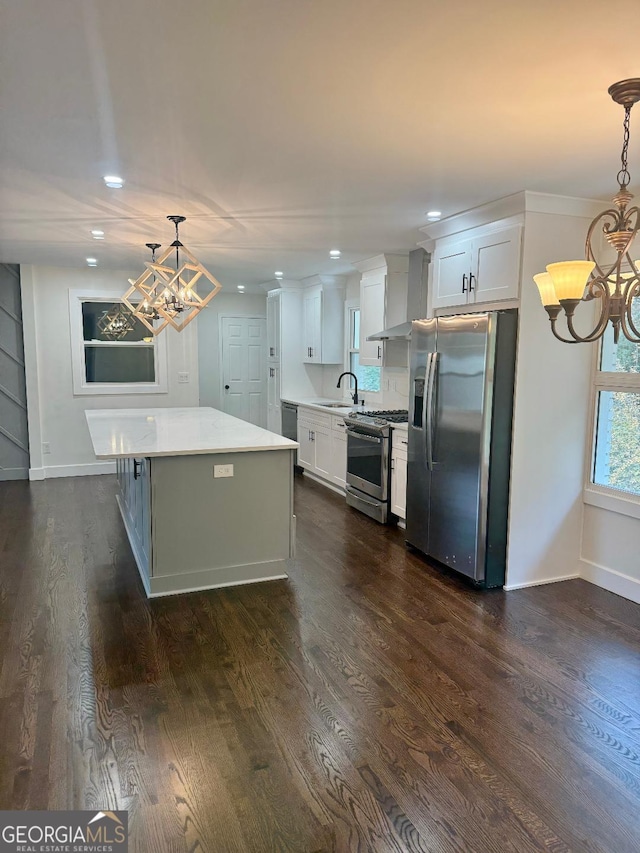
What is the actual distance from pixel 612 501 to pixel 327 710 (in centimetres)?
235

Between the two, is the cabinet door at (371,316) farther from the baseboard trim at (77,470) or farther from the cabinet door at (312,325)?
the baseboard trim at (77,470)

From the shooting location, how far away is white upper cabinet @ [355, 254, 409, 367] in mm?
5289

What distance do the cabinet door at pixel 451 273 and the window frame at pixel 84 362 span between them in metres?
4.02

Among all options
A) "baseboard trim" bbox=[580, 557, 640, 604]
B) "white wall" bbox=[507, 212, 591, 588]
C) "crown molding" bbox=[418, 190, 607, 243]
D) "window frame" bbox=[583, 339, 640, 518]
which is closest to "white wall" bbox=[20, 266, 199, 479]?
"crown molding" bbox=[418, 190, 607, 243]

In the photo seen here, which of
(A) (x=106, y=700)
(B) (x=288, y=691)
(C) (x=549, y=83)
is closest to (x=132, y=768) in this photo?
(A) (x=106, y=700)

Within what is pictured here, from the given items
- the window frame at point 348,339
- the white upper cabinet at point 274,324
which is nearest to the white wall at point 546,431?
the window frame at point 348,339

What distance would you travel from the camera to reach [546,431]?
361 centimetres

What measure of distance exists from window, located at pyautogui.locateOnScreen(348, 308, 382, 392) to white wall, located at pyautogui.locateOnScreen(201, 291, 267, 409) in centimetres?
278

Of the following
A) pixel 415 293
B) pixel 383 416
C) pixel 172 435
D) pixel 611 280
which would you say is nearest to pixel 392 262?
pixel 415 293

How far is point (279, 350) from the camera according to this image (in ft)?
24.2

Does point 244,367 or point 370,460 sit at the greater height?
point 244,367

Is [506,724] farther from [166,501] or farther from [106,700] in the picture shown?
[166,501]

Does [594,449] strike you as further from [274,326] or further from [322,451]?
[274,326]

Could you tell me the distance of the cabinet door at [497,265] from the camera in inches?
134
